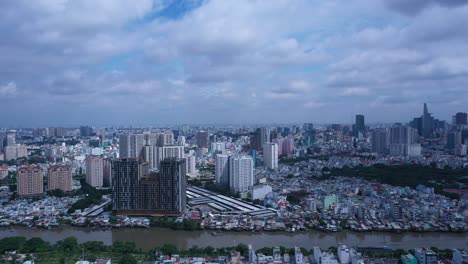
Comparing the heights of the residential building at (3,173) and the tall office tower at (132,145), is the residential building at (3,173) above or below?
below

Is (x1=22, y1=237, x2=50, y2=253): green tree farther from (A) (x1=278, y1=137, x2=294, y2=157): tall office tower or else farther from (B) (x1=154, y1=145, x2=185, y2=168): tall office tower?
(A) (x1=278, y1=137, x2=294, y2=157): tall office tower

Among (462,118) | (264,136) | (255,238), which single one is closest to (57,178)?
(255,238)

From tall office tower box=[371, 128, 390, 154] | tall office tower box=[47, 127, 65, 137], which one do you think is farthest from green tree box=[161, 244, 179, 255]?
tall office tower box=[47, 127, 65, 137]

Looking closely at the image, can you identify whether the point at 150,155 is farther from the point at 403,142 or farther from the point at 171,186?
the point at 403,142

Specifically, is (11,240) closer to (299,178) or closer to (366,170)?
(299,178)

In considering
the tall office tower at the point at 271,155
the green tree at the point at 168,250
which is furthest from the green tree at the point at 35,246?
the tall office tower at the point at 271,155

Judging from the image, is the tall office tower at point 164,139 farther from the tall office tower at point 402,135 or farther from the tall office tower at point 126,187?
the tall office tower at point 402,135
